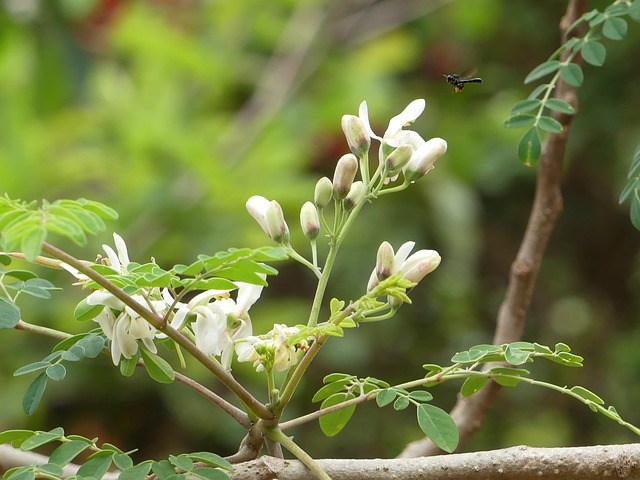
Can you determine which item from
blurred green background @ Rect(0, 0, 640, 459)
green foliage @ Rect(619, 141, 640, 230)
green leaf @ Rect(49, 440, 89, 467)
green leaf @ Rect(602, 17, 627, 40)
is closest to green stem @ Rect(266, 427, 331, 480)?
green leaf @ Rect(49, 440, 89, 467)

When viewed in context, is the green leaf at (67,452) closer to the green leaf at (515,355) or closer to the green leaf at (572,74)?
the green leaf at (515,355)

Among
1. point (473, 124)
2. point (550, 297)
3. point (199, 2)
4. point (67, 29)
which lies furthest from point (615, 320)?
point (67, 29)

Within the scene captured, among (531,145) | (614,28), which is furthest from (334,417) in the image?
(614,28)

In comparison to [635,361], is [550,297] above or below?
above

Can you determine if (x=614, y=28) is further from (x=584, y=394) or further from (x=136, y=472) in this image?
(x=136, y=472)

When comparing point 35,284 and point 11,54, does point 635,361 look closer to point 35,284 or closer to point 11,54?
point 11,54

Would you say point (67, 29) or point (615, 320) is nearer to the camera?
point (67, 29)
